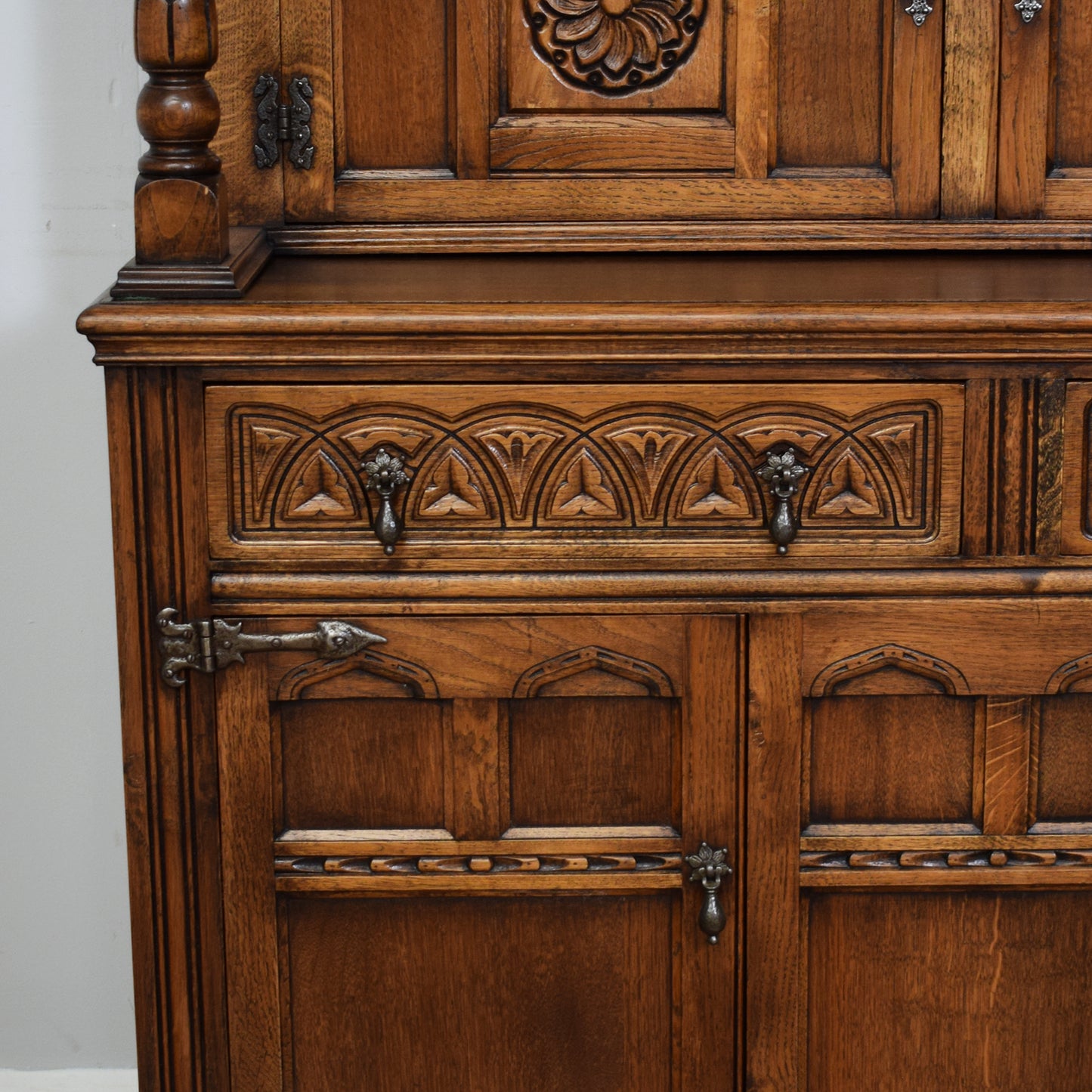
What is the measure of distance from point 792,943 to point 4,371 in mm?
1337

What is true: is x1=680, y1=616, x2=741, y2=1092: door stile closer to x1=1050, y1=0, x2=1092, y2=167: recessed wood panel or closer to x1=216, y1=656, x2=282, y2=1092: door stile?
x1=216, y1=656, x2=282, y2=1092: door stile

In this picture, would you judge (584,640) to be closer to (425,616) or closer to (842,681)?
(425,616)

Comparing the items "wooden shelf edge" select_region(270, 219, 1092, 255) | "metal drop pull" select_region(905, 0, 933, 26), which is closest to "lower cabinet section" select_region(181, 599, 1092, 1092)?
"wooden shelf edge" select_region(270, 219, 1092, 255)

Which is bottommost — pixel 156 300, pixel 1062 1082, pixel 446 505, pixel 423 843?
pixel 1062 1082

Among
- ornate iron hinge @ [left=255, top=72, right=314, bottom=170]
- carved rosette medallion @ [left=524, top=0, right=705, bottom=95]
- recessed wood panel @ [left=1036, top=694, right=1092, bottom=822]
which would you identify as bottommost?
recessed wood panel @ [left=1036, top=694, right=1092, bottom=822]

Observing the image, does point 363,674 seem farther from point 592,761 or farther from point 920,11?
point 920,11

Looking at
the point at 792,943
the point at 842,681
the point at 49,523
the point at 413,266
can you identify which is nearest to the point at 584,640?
the point at 842,681

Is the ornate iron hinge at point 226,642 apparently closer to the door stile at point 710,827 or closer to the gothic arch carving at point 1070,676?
the door stile at point 710,827

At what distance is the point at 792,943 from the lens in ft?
5.77

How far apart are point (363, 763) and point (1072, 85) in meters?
1.15

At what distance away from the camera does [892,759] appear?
1.74 metres

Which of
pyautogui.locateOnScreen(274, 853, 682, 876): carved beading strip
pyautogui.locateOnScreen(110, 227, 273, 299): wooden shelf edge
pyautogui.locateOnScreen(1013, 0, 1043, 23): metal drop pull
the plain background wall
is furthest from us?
the plain background wall

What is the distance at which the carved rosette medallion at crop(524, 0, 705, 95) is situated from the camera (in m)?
1.96

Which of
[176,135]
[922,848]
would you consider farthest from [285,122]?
[922,848]
